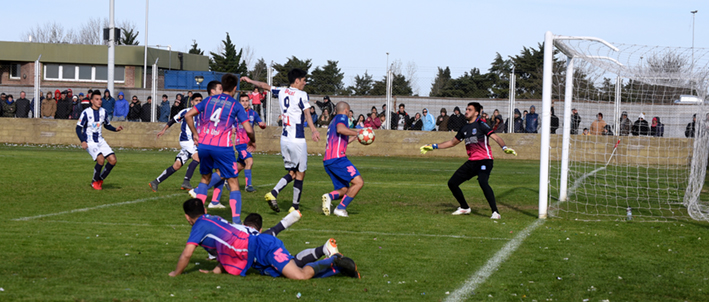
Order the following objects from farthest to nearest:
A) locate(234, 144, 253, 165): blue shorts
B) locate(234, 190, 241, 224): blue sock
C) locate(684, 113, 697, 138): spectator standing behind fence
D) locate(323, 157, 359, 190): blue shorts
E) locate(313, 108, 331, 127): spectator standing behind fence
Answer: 1. locate(313, 108, 331, 127): spectator standing behind fence
2. locate(684, 113, 697, 138): spectator standing behind fence
3. locate(234, 144, 253, 165): blue shorts
4. locate(323, 157, 359, 190): blue shorts
5. locate(234, 190, 241, 224): blue sock

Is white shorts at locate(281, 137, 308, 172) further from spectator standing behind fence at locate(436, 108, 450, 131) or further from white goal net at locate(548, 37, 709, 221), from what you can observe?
spectator standing behind fence at locate(436, 108, 450, 131)

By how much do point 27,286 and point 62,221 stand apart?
3.69 meters

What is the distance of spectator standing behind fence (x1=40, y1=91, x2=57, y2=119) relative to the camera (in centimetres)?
2828

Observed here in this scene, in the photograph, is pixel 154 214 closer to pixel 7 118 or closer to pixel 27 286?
pixel 27 286

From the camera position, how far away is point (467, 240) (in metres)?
8.02

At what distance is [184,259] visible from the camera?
5.60 meters

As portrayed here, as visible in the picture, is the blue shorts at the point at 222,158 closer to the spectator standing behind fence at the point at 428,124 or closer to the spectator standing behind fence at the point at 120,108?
the spectator standing behind fence at the point at 428,124

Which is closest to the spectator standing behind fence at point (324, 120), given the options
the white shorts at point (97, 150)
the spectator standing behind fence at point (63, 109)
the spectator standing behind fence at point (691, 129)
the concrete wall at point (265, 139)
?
the concrete wall at point (265, 139)

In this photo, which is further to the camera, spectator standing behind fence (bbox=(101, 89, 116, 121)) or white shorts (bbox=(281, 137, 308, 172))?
spectator standing behind fence (bbox=(101, 89, 116, 121))

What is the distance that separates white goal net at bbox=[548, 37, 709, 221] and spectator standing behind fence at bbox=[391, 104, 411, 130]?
9376 millimetres

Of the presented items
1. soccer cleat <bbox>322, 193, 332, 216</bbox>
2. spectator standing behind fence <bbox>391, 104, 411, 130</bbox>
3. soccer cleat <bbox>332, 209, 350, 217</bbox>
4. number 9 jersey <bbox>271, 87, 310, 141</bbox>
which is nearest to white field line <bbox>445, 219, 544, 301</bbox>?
soccer cleat <bbox>332, 209, 350, 217</bbox>

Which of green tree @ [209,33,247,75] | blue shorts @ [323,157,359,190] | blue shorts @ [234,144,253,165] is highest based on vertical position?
green tree @ [209,33,247,75]

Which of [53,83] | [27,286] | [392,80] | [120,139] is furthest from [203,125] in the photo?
[53,83]

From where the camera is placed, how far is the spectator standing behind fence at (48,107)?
28281 millimetres
